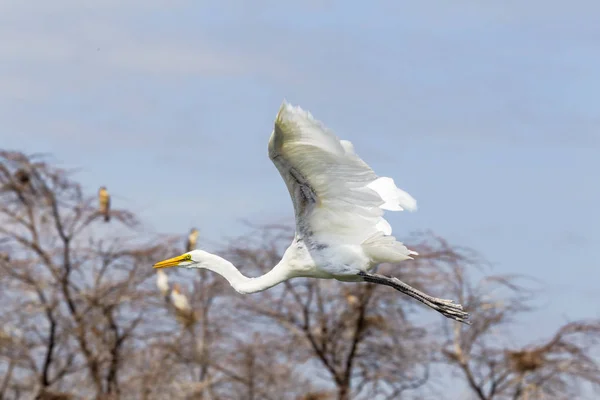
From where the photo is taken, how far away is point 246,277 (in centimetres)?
1205

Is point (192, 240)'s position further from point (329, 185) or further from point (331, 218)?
point (329, 185)

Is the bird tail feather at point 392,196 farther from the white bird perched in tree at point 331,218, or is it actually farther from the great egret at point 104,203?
the great egret at point 104,203

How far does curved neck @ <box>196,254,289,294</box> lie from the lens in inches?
468

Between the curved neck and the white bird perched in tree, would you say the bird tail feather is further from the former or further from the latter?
the curved neck

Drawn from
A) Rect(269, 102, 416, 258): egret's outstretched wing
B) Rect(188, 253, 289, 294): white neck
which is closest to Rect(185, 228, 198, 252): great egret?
Rect(188, 253, 289, 294): white neck

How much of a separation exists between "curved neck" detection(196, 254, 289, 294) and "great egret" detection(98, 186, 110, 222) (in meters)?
12.2

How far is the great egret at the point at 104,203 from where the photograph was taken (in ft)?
79.6

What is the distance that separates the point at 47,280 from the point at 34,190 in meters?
1.54

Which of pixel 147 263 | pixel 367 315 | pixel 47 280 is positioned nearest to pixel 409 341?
pixel 367 315

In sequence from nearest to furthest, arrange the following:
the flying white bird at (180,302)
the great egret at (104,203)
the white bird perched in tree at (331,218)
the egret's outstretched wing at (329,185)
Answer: the egret's outstretched wing at (329,185) < the white bird perched in tree at (331,218) < the great egret at (104,203) < the flying white bird at (180,302)

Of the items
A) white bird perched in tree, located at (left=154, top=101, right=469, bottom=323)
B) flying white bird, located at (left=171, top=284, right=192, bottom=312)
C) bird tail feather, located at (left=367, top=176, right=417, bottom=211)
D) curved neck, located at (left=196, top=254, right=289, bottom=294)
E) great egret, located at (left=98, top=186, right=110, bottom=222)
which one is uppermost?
great egret, located at (left=98, top=186, right=110, bottom=222)

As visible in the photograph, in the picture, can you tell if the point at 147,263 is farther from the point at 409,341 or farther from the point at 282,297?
the point at 409,341

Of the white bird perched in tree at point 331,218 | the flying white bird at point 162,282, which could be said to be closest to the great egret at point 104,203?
the flying white bird at point 162,282

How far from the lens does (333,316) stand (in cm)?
2467
